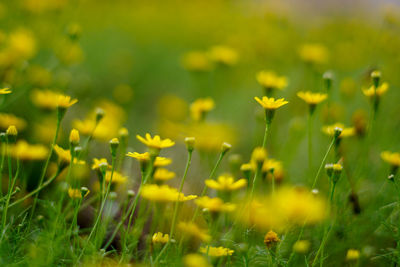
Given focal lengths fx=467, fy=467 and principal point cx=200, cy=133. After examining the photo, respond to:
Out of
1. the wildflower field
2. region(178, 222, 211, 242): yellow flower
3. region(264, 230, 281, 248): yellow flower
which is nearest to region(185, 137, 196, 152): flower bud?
the wildflower field

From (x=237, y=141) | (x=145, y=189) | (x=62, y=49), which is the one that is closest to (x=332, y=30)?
(x=237, y=141)

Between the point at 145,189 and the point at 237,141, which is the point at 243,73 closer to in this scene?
the point at 237,141

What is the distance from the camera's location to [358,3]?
7492mm

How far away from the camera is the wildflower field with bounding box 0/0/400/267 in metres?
1.24

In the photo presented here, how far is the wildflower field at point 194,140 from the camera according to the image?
124 cm

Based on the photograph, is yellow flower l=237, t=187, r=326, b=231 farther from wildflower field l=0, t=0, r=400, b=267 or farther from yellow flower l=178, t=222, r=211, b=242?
yellow flower l=178, t=222, r=211, b=242

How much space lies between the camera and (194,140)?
131 cm

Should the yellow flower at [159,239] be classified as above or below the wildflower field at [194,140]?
below

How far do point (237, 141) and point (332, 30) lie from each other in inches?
82.1

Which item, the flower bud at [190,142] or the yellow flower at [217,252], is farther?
the flower bud at [190,142]

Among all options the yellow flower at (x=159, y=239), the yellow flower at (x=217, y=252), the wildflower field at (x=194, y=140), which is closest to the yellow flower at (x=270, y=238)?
the wildflower field at (x=194, y=140)

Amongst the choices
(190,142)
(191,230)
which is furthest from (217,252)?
(190,142)

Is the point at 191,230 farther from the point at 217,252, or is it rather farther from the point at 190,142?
the point at 190,142

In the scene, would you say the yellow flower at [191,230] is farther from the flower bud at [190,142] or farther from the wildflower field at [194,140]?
the flower bud at [190,142]
